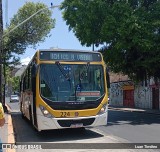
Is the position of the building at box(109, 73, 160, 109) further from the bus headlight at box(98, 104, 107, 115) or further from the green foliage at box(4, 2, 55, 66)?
the bus headlight at box(98, 104, 107, 115)

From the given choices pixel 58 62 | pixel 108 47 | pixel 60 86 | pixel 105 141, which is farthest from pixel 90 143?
pixel 108 47

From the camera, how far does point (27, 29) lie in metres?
32.0

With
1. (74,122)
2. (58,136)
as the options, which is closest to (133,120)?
(58,136)

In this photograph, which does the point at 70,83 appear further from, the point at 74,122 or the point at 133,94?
the point at 133,94

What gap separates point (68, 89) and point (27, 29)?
20.3 meters

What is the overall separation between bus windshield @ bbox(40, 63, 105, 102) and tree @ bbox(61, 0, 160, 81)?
10.6 m

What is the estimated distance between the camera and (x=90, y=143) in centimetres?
1135

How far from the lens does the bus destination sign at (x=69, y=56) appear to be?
12.9 m

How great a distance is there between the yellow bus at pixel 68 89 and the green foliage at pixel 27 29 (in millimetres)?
19221

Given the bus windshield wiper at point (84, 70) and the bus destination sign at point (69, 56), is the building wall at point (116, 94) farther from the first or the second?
the bus windshield wiper at point (84, 70)

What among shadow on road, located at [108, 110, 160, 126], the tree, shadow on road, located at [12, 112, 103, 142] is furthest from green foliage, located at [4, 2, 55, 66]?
shadow on road, located at [12, 112, 103, 142]

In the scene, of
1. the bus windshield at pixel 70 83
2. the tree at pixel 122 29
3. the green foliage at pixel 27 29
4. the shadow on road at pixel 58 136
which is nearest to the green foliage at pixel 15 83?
the green foliage at pixel 27 29

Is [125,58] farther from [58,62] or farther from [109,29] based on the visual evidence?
[58,62]

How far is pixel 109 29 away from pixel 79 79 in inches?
454
